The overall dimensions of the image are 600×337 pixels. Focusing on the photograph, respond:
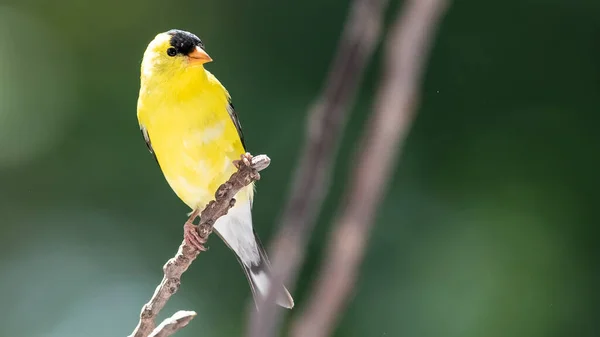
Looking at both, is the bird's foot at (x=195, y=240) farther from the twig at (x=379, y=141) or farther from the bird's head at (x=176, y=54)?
the twig at (x=379, y=141)

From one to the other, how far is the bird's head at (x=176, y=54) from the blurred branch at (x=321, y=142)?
1252 mm

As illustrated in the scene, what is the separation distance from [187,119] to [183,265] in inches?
15.5

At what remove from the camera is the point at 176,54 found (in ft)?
4.84

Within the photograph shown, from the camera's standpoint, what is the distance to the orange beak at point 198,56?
1.43 metres

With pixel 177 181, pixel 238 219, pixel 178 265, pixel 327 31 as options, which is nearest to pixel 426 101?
pixel 327 31

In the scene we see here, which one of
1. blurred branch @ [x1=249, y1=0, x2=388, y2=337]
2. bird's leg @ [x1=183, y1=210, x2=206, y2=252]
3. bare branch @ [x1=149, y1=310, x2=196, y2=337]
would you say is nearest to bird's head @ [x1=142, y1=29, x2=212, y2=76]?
bird's leg @ [x1=183, y1=210, x2=206, y2=252]

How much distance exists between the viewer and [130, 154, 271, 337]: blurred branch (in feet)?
3.15

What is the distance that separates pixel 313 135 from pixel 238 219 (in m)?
1.51

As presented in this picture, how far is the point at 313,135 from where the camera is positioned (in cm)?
22

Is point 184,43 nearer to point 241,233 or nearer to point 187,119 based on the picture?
point 187,119

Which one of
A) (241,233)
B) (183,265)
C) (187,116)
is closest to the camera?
(183,265)

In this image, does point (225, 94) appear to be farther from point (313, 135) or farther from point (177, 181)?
point (313, 135)

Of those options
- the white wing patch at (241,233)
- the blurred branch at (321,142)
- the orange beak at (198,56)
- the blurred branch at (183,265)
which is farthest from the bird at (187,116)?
the blurred branch at (321,142)

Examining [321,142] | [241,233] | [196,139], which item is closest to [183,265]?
[196,139]
